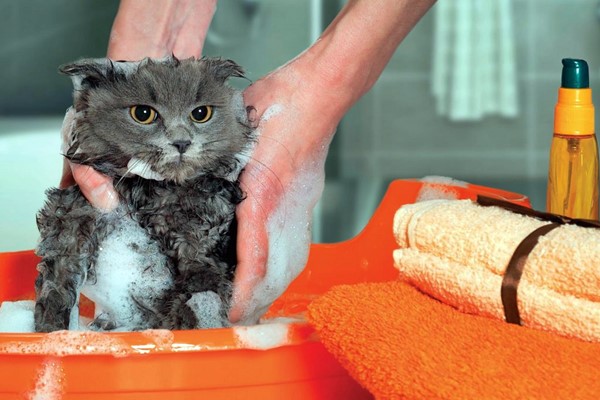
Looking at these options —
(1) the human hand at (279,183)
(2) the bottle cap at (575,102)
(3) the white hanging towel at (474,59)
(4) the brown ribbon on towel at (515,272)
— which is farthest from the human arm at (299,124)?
(3) the white hanging towel at (474,59)

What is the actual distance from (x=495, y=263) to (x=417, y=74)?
2344mm

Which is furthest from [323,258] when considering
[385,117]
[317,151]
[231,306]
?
[385,117]

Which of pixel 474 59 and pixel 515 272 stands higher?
pixel 474 59

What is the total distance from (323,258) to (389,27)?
510 mm

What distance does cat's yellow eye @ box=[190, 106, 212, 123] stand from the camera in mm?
1028

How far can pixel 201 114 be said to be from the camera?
1.03m

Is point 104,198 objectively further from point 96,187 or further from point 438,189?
point 438,189

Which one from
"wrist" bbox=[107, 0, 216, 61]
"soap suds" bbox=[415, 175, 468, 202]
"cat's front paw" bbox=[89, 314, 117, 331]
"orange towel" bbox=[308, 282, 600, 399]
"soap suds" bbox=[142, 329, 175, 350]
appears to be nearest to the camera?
"orange towel" bbox=[308, 282, 600, 399]

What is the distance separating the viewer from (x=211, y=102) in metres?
1.04

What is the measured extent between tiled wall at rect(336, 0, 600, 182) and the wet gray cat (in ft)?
6.62

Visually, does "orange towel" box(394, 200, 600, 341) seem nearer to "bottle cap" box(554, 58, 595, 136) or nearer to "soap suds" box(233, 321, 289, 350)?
"soap suds" box(233, 321, 289, 350)

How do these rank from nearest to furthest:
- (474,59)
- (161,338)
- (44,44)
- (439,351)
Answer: (439,351), (161,338), (474,59), (44,44)

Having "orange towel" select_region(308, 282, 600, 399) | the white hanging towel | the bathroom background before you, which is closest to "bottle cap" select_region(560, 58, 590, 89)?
"orange towel" select_region(308, 282, 600, 399)

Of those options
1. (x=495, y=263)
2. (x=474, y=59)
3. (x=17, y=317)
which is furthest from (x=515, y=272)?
(x=474, y=59)
